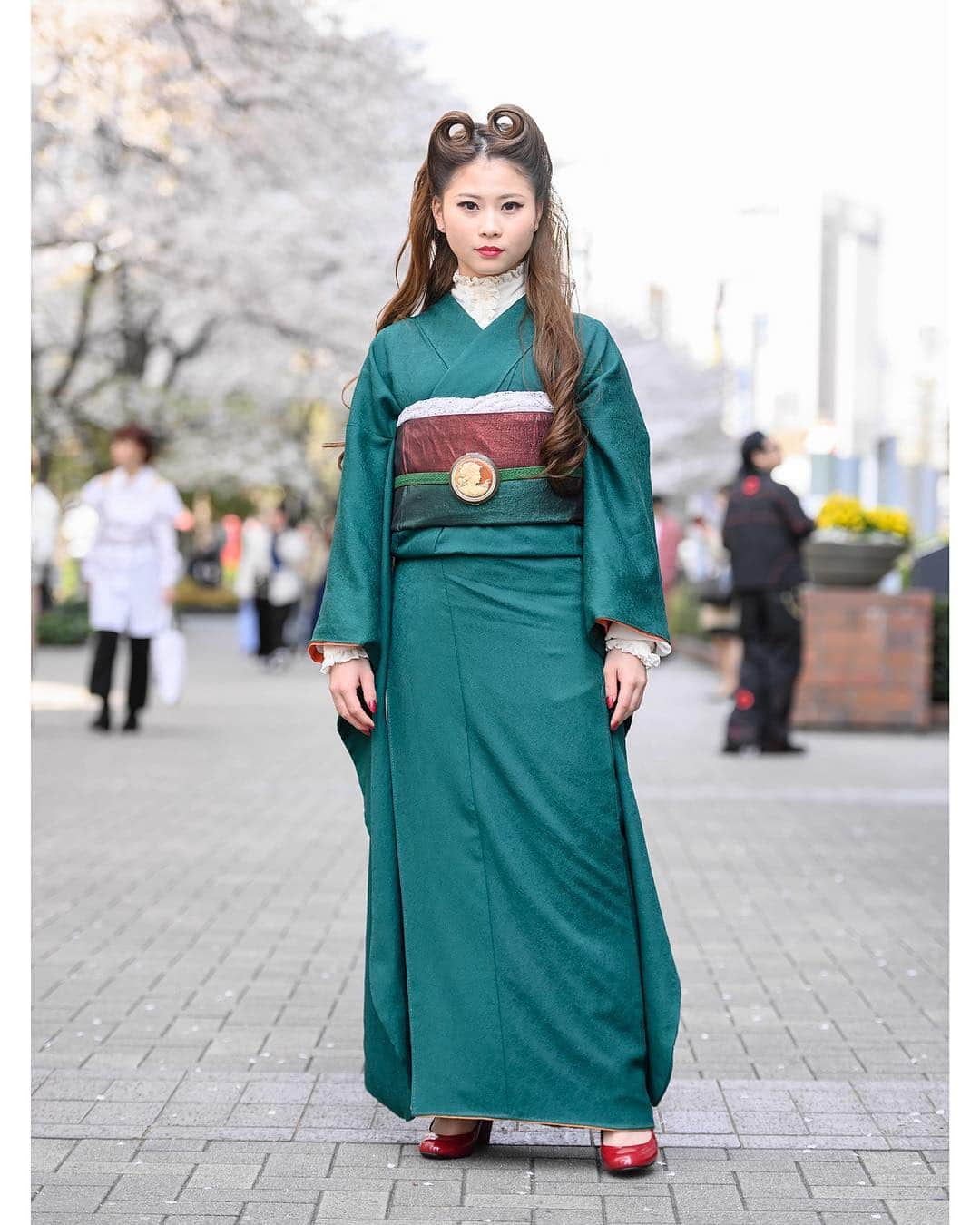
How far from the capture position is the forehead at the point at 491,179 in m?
3.54

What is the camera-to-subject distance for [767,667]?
11.0 meters

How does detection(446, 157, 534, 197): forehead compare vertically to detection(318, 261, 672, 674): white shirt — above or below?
above

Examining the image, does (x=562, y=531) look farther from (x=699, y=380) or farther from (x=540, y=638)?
(x=699, y=380)

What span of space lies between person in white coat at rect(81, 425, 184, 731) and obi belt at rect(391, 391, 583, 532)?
25.8 feet

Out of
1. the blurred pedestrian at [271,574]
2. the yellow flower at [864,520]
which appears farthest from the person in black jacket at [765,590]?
the blurred pedestrian at [271,574]

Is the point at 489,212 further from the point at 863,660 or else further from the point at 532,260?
the point at 863,660

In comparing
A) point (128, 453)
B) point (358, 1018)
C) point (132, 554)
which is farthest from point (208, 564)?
point (358, 1018)

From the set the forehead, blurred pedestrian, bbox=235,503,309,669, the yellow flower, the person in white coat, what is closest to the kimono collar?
the forehead

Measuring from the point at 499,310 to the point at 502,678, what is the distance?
725 mm

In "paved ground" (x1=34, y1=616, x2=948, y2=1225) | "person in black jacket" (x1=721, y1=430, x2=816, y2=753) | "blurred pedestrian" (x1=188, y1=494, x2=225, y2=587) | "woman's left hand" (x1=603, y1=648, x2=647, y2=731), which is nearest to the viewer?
"paved ground" (x1=34, y1=616, x2=948, y2=1225)

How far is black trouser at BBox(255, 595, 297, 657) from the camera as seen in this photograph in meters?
18.7

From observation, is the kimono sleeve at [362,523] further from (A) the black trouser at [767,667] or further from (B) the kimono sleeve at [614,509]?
(A) the black trouser at [767,667]

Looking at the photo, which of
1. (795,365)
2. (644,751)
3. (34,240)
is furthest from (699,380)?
(644,751)

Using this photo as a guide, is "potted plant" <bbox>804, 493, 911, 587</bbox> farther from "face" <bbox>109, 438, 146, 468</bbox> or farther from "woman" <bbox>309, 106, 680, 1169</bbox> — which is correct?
"woman" <bbox>309, 106, 680, 1169</bbox>
